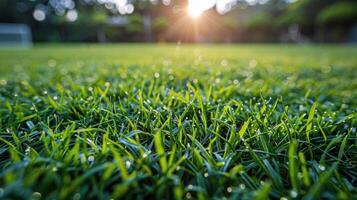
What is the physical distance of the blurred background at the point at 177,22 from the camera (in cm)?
2417

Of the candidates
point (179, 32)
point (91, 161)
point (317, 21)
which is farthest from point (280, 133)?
point (317, 21)

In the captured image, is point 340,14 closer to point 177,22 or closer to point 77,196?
point 177,22

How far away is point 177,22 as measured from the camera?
2575 cm

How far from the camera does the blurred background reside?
24172mm

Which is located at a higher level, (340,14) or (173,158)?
(340,14)

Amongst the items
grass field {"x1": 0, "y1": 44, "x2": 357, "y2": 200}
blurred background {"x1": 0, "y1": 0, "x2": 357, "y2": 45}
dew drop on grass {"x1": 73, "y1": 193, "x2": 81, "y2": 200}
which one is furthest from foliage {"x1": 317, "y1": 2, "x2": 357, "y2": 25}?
dew drop on grass {"x1": 73, "y1": 193, "x2": 81, "y2": 200}

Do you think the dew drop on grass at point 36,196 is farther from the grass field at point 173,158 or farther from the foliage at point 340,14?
the foliage at point 340,14

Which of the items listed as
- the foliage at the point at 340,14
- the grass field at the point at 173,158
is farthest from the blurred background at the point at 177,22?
the grass field at the point at 173,158

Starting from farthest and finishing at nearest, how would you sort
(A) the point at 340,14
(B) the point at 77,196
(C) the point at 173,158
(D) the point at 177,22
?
1. (D) the point at 177,22
2. (A) the point at 340,14
3. (C) the point at 173,158
4. (B) the point at 77,196

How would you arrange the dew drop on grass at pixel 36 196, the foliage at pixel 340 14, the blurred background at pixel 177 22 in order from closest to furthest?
the dew drop on grass at pixel 36 196
the foliage at pixel 340 14
the blurred background at pixel 177 22

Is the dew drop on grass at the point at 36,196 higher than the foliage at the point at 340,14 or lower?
lower

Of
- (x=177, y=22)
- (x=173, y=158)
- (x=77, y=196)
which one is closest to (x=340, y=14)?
(x=177, y=22)

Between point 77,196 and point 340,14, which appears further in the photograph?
point 340,14

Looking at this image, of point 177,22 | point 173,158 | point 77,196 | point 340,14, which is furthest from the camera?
point 177,22
